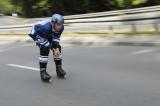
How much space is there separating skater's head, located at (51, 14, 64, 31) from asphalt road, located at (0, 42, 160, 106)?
1.13 meters

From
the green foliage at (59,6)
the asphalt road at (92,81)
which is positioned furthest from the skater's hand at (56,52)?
the green foliage at (59,6)

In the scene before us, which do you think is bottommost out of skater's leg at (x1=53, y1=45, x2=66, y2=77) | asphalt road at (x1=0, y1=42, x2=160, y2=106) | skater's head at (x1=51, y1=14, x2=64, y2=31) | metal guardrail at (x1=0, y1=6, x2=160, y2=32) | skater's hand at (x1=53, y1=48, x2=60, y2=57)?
asphalt road at (x1=0, y1=42, x2=160, y2=106)

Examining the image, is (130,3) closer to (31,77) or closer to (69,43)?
(69,43)

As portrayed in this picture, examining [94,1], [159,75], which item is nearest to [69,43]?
[159,75]

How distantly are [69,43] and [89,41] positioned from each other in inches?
43.2

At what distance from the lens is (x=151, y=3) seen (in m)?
23.4

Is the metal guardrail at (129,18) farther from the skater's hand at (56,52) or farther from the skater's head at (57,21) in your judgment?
the skater's head at (57,21)

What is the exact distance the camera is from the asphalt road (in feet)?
24.7

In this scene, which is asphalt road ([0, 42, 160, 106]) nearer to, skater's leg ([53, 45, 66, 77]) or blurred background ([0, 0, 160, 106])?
blurred background ([0, 0, 160, 106])

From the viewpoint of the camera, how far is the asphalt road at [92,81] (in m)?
7.52

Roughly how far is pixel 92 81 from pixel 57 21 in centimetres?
140

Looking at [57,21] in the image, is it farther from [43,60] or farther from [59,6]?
[59,6]

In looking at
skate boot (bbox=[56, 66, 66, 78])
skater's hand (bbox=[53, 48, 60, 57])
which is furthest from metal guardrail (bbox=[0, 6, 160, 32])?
skater's hand (bbox=[53, 48, 60, 57])

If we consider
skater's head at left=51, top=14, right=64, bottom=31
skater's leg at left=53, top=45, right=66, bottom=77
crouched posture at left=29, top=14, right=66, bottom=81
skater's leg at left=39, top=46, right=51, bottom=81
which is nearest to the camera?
skater's head at left=51, top=14, right=64, bottom=31
